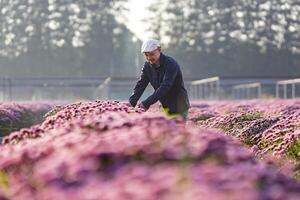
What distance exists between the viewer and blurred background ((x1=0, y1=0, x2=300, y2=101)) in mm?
73562

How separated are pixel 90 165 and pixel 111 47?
7456cm

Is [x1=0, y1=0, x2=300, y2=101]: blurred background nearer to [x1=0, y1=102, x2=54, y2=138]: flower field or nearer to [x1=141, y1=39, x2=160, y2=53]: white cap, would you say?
[x1=0, y1=102, x2=54, y2=138]: flower field

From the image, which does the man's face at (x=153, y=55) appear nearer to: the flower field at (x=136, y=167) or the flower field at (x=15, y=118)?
the flower field at (x=136, y=167)

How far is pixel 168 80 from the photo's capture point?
9211 mm

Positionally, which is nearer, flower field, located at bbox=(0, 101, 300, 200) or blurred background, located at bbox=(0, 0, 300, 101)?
flower field, located at bbox=(0, 101, 300, 200)

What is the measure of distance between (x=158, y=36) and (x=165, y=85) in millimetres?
67927

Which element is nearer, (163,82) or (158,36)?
(163,82)

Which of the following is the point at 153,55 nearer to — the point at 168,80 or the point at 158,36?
the point at 168,80

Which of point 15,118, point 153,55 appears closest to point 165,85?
point 153,55

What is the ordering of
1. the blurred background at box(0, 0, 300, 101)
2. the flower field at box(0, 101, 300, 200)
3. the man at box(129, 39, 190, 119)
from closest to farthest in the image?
the flower field at box(0, 101, 300, 200) → the man at box(129, 39, 190, 119) → the blurred background at box(0, 0, 300, 101)

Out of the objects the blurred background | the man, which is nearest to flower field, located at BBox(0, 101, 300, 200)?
the man

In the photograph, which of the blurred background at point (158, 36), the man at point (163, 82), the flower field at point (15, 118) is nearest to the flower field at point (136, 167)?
the man at point (163, 82)

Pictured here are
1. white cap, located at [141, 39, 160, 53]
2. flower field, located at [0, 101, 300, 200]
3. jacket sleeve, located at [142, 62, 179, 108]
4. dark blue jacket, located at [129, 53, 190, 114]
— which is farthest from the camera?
dark blue jacket, located at [129, 53, 190, 114]

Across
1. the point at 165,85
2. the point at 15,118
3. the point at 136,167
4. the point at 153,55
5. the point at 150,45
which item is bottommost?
the point at 15,118
